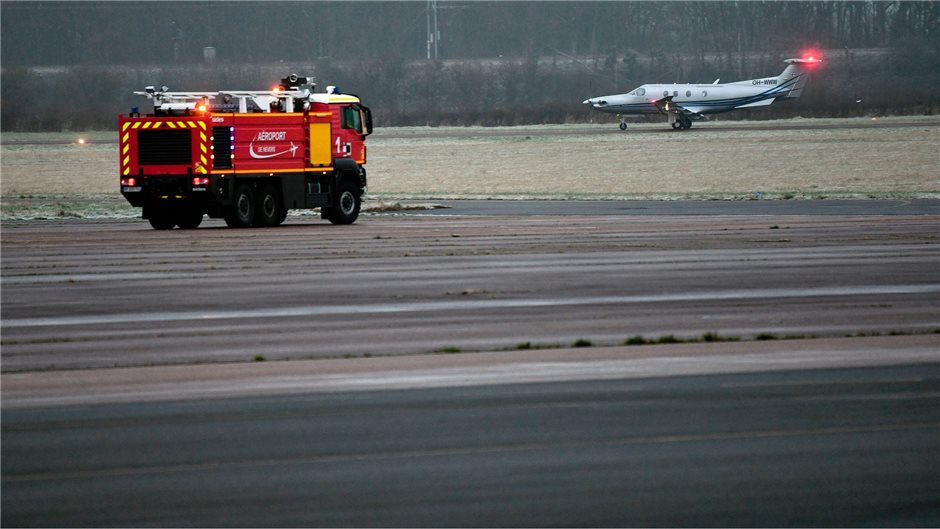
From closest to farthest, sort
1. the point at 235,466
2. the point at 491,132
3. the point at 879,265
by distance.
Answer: the point at 235,466 < the point at 879,265 < the point at 491,132

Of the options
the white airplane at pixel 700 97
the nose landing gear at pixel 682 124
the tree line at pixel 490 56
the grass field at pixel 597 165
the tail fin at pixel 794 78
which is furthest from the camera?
the tree line at pixel 490 56

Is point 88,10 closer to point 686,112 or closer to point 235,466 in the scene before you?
point 686,112

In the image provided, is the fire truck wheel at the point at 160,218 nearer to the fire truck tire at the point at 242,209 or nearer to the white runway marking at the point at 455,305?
the fire truck tire at the point at 242,209

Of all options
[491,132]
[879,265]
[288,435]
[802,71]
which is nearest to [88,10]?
[491,132]

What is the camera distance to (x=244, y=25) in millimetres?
132250

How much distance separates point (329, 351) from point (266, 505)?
5646mm

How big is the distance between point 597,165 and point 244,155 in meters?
27.9

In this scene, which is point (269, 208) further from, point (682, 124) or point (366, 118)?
point (682, 124)

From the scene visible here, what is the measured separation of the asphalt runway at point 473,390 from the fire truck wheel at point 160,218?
27.3 feet

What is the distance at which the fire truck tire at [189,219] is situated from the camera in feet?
103

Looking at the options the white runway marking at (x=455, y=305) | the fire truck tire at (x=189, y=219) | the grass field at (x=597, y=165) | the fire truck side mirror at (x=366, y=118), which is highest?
the fire truck side mirror at (x=366, y=118)

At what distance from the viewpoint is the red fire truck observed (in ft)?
99.0

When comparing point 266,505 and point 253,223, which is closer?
point 266,505

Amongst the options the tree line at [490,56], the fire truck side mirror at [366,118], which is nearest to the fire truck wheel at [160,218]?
the fire truck side mirror at [366,118]
